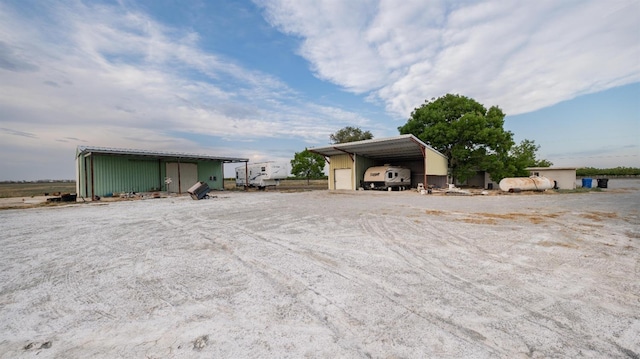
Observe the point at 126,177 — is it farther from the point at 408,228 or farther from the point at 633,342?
the point at 633,342

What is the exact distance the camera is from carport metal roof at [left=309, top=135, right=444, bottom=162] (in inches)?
877

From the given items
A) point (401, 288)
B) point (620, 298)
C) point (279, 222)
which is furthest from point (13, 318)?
point (620, 298)

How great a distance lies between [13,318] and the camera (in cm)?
285

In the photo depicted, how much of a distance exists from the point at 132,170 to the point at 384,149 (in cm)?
2256

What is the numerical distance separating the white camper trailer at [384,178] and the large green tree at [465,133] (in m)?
6.12

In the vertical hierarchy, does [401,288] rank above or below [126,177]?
below

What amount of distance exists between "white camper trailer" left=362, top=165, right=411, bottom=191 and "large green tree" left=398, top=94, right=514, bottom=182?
612 cm

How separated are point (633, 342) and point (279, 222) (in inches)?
282

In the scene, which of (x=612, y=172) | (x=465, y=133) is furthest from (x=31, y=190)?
(x=612, y=172)

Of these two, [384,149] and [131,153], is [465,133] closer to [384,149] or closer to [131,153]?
[384,149]

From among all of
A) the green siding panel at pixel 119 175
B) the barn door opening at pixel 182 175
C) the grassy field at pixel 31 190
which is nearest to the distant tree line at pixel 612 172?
the barn door opening at pixel 182 175

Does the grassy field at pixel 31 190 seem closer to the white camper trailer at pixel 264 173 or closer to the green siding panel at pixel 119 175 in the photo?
the green siding panel at pixel 119 175

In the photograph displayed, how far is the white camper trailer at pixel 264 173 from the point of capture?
29016 millimetres

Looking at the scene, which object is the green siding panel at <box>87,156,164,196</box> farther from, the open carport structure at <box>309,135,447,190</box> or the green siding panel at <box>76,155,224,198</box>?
the open carport structure at <box>309,135,447,190</box>
